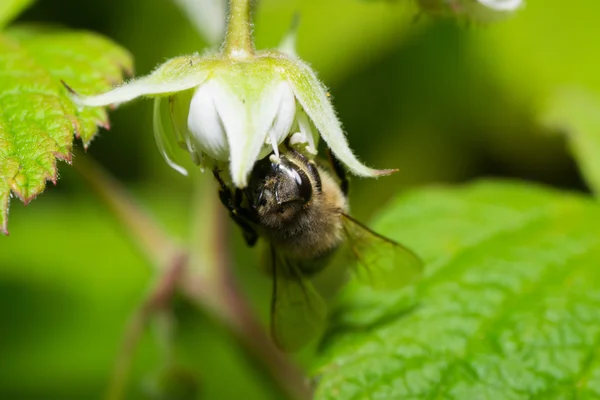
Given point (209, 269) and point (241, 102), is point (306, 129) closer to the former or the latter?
point (241, 102)

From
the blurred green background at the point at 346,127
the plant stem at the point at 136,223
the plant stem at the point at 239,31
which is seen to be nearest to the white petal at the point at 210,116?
the plant stem at the point at 239,31

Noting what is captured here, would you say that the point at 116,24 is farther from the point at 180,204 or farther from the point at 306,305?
the point at 306,305

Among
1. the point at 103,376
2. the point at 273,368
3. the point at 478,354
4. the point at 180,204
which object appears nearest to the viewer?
the point at 478,354

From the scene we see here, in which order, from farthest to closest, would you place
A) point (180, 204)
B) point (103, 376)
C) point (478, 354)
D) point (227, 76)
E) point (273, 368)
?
point (180, 204)
point (103, 376)
point (273, 368)
point (478, 354)
point (227, 76)

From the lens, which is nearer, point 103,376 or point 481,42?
point 103,376

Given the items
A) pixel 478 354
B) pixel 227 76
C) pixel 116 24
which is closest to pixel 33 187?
pixel 227 76

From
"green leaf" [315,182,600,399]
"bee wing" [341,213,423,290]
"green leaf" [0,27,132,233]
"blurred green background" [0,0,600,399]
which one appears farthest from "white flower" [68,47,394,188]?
"blurred green background" [0,0,600,399]

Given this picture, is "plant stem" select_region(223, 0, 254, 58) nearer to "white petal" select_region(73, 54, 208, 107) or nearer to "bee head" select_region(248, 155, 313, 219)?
"white petal" select_region(73, 54, 208, 107)

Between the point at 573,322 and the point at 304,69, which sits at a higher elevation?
the point at 304,69
